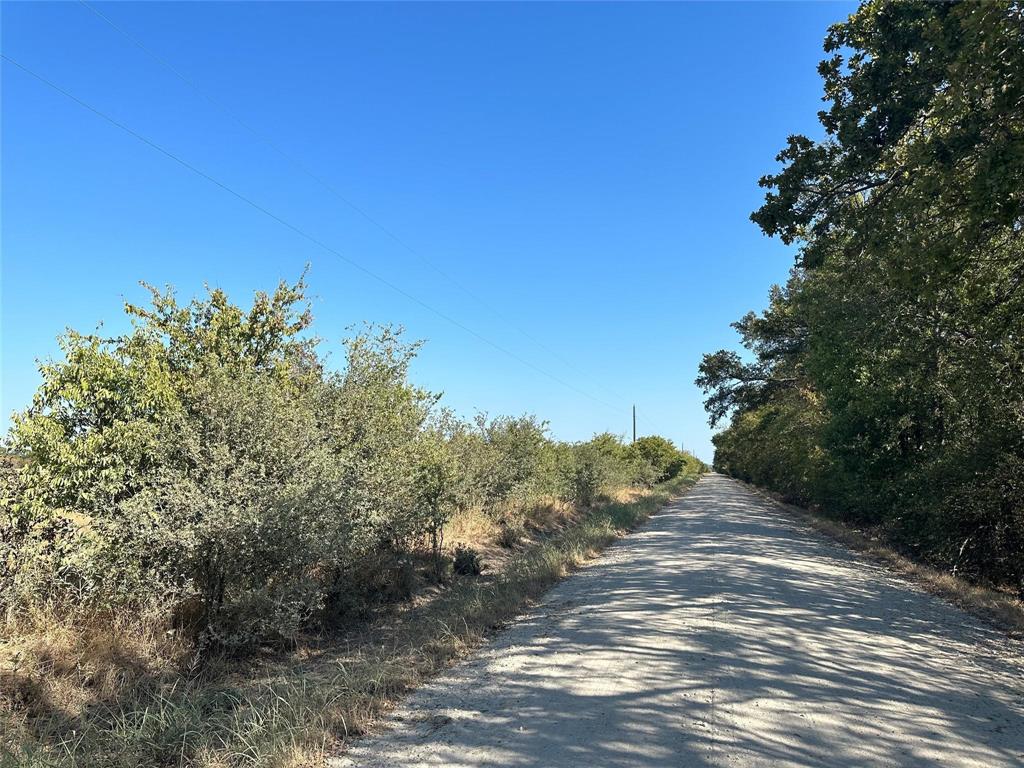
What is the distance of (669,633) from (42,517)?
673cm

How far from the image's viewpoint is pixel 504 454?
18953 mm

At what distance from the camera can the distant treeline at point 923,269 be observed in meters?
5.79

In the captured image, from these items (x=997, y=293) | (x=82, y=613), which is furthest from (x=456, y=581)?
(x=997, y=293)

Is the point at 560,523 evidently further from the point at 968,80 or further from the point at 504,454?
the point at 968,80

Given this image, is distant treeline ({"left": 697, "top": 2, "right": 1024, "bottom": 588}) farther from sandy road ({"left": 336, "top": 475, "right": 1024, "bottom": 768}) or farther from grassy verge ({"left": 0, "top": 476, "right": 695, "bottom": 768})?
grassy verge ({"left": 0, "top": 476, "right": 695, "bottom": 768})

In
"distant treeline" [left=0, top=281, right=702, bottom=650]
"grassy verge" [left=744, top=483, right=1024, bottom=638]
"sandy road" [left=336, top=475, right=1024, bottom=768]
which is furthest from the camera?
"grassy verge" [left=744, top=483, right=1024, bottom=638]

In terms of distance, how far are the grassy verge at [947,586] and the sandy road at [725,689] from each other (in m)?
0.37

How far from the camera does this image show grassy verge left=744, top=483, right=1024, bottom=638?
7.62 metres

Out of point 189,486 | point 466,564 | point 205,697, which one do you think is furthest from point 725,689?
point 466,564

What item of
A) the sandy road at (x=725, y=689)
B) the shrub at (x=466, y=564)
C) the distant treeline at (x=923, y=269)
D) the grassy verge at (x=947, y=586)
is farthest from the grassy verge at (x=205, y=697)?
the distant treeline at (x=923, y=269)

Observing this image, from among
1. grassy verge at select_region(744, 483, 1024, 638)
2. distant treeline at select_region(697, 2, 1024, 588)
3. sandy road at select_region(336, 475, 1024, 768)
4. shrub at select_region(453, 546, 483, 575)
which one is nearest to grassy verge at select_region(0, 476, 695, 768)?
sandy road at select_region(336, 475, 1024, 768)

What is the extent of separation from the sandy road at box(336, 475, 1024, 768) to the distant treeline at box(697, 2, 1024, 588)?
4119 millimetres

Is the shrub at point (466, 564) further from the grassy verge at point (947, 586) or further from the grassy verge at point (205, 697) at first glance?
the grassy verge at point (947, 586)

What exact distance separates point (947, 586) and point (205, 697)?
1074 centimetres
